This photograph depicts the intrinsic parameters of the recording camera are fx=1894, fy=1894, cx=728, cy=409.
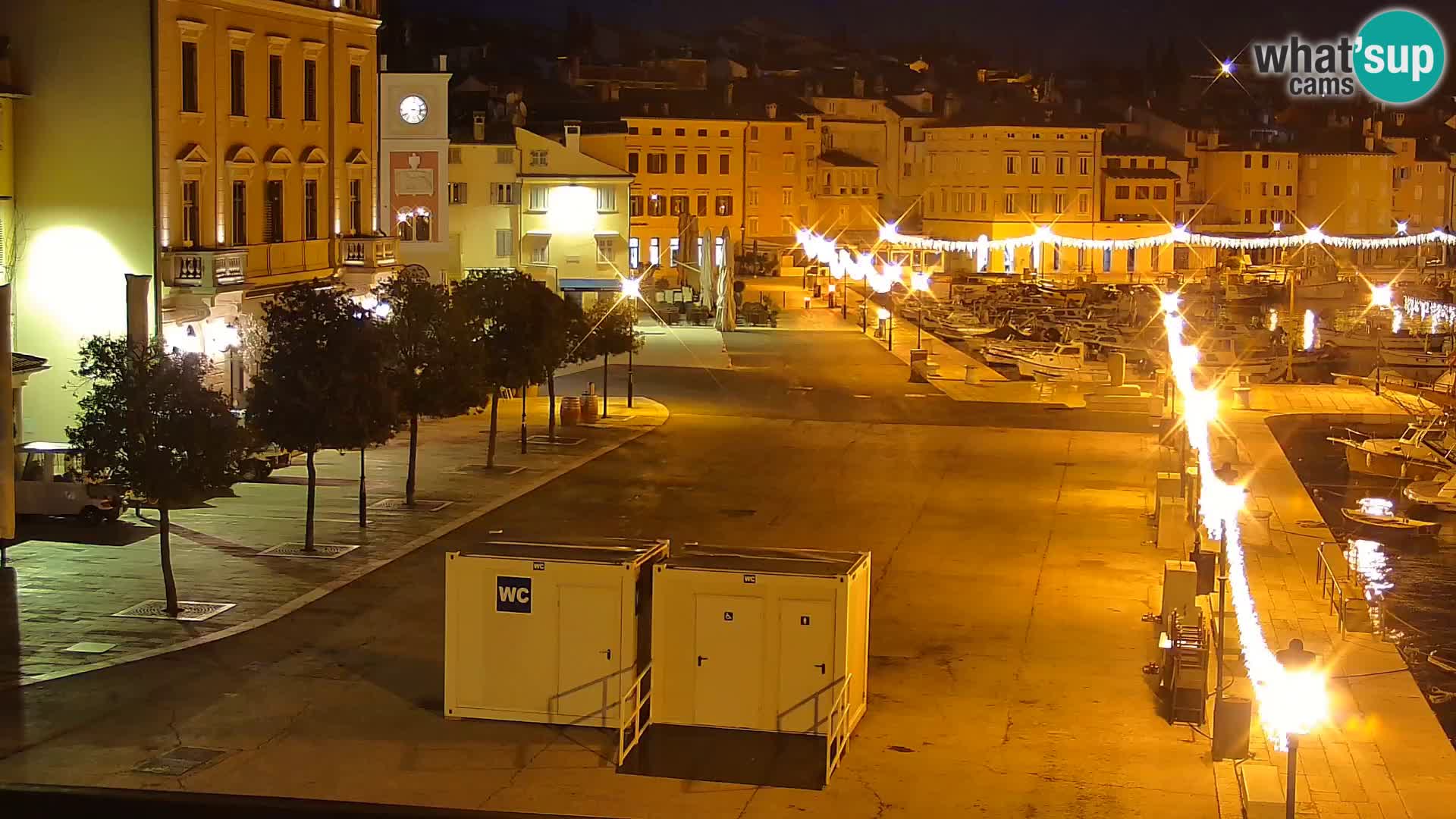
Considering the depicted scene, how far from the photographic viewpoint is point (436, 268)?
59.4 m

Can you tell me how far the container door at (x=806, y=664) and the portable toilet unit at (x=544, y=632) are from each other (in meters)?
1.49

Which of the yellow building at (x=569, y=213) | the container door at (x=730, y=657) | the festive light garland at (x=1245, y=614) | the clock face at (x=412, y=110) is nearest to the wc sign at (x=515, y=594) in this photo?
the container door at (x=730, y=657)

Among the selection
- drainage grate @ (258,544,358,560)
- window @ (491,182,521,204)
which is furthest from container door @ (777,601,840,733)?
window @ (491,182,521,204)

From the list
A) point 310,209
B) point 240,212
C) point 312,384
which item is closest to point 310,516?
point 312,384

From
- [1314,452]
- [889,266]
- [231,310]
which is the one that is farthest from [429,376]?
[889,266]

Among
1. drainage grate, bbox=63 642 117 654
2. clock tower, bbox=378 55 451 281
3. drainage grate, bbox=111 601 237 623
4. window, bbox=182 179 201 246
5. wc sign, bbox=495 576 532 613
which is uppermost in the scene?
clock tower, bbox=378 55 451 281

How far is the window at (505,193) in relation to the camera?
259 ft

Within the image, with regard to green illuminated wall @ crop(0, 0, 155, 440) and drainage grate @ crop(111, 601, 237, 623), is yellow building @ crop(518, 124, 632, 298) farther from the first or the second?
drainage grate @ crop(111, 601, 237, 623)

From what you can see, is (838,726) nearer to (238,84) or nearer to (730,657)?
(730,657)

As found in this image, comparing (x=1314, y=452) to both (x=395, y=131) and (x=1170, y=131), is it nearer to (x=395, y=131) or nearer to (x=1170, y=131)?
(x=395, y=131)

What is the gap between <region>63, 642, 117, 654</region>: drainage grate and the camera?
21.2 meters

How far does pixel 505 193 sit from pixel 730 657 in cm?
6265

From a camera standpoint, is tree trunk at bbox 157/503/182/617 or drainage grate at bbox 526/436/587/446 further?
drainage grate at bbox 526/436/587/446

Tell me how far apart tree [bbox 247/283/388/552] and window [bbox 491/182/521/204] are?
5158 centimetres
